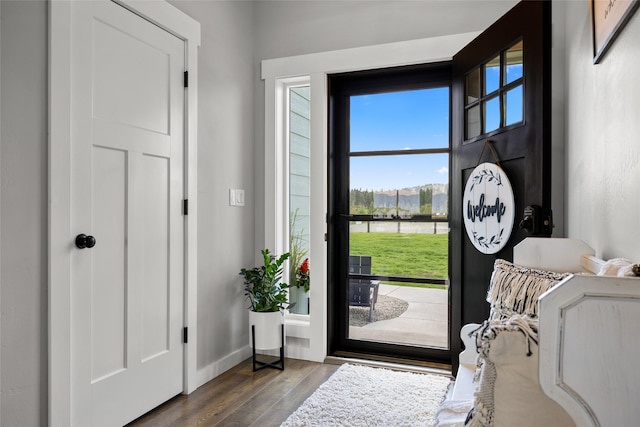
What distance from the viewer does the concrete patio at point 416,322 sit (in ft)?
9.61

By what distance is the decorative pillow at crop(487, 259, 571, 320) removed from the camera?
120 centimetres

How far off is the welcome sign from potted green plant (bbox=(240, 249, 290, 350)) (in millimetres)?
1207

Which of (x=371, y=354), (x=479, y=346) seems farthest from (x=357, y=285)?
(x=479, y=346)

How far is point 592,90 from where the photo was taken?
5.12ft

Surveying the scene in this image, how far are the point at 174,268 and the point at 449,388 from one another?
1.72 metres

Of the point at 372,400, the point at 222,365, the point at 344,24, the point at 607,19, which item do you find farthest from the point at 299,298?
the point at 607,19

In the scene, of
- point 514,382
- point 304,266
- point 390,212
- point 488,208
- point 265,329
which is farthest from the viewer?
point 304,266

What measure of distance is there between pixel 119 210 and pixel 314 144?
1389 millimetres

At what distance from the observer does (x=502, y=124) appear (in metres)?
2.10

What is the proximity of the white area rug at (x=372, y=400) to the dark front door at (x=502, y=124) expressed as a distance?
0.33m

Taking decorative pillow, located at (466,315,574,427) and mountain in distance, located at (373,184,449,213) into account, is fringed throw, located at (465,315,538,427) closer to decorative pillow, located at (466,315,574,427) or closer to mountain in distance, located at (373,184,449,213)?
decorative pillow, located at (466,315,574,427)

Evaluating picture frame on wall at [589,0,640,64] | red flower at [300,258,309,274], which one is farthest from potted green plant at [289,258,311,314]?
picture frame on wall at [589,0,640,64]

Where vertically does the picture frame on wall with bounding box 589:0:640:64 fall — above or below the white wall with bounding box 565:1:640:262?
above

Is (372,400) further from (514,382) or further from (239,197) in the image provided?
(514,382)
